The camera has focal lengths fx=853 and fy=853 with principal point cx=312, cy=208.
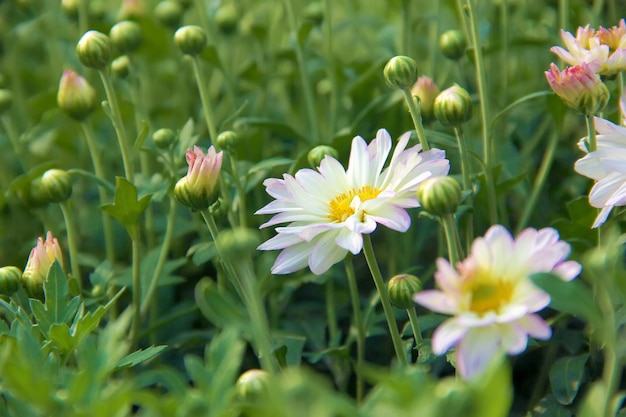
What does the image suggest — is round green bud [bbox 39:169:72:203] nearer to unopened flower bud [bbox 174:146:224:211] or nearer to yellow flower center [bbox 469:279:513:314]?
unopened flower bud [bbox 174:146:224:211]

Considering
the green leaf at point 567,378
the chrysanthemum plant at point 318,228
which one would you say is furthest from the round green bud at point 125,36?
the green leaf at point 567,378

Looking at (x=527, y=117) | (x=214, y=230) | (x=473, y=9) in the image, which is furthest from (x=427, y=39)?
(x=214, y=230)

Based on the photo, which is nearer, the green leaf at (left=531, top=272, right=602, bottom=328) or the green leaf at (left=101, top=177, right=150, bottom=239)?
the green leaf at (left=531, top=272, right=602, bottom=328)

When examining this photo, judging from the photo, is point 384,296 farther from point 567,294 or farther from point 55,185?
point 55,185

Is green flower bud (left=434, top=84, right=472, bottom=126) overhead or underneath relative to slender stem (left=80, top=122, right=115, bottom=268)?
overhead

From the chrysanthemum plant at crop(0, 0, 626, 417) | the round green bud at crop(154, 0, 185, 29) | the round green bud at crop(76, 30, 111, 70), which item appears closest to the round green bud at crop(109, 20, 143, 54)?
the chrysanthemum plant at crop(0, 0, 626, 417)

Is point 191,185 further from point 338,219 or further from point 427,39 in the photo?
point 427,39
